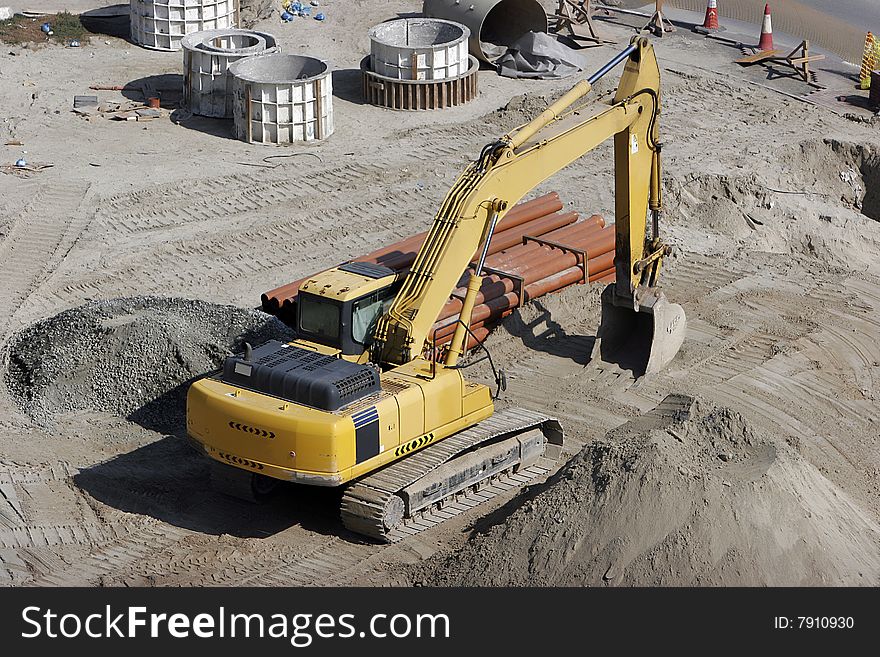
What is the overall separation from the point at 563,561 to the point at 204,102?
45.9ft

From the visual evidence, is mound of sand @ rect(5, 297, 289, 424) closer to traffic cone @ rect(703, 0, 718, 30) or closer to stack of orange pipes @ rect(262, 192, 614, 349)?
stack of orange pipes @ rect(262, 192, 614, 349)

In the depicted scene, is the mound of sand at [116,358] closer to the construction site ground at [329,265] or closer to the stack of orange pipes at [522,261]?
the construction site ground at [329,265]

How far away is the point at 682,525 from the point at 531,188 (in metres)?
4.06

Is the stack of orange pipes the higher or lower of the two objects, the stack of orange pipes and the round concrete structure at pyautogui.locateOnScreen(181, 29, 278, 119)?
the lower

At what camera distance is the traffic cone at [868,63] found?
2497 centimetres

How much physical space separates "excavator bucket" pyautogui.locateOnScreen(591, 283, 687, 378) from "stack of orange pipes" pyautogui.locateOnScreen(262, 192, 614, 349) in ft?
3.89

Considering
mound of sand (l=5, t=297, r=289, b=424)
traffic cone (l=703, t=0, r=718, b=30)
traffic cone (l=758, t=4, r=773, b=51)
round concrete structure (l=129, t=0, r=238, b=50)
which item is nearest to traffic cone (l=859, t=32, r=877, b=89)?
traffic cone (l=758, t=4, r=773, b=51)

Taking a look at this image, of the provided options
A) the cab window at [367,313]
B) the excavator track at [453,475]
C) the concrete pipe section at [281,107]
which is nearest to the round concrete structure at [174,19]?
the concrete pipe section at [281,107]

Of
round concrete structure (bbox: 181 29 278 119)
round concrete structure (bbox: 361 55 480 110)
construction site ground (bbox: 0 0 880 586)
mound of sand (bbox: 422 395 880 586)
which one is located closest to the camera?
mound of sand (bbox: 422 395 880 586)

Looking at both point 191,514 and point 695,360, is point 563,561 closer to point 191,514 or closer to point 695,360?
point 191,514

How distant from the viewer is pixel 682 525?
1109cm

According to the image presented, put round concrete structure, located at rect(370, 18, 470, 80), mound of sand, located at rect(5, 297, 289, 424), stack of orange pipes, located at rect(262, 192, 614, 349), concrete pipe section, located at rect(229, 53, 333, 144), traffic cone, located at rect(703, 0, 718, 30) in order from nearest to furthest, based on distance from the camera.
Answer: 1. mound of sand, located at rect(5, 297, 289, 424)
2. stack of orange pipes, located at rect(262, 192, 614, 349)
3. concrete pipe section, located at rect(229, 53, 333, 144)
4. round concrete structure, located at rect(370, 18, 470, 80)
5. traffic cone, located at rect(703, 0, 718, 30)

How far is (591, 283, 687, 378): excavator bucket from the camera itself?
15555 millimetres

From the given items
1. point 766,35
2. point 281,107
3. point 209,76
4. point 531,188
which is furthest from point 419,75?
point 531,188
